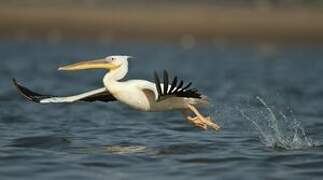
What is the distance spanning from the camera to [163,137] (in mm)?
12711

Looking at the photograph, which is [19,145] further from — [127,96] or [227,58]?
[227,58]

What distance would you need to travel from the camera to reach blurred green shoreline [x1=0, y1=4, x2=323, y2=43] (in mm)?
57812

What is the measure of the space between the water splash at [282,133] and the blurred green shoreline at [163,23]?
38315mm

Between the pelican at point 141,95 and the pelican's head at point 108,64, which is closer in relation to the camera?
the pelican at point 141,95

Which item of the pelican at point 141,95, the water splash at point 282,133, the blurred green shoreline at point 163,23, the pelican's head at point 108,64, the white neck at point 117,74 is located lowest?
the water splash at point 282,133

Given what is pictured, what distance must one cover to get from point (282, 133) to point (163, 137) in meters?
1.64

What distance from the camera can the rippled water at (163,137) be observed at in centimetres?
995

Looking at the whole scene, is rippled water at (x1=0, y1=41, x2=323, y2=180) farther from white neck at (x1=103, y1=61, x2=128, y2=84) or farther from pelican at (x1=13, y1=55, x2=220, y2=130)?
white neck at (x1=103, y1=61, x2=128, y2=84)

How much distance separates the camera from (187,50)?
5034 centimetres

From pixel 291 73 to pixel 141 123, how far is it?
1639 cm

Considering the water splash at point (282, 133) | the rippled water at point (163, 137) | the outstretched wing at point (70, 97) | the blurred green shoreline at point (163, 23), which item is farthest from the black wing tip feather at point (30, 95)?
the blurred green shoreline at point (163, 23)

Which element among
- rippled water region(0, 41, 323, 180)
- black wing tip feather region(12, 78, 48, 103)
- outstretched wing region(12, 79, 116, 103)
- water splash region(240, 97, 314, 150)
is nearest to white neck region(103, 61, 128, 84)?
outstretched wing region(12, 79, 116, 103)

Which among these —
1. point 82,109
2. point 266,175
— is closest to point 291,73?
point 82,109

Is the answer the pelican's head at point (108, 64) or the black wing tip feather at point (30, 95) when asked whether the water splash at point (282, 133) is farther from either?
the black wing tip feather at point (30, 95)
